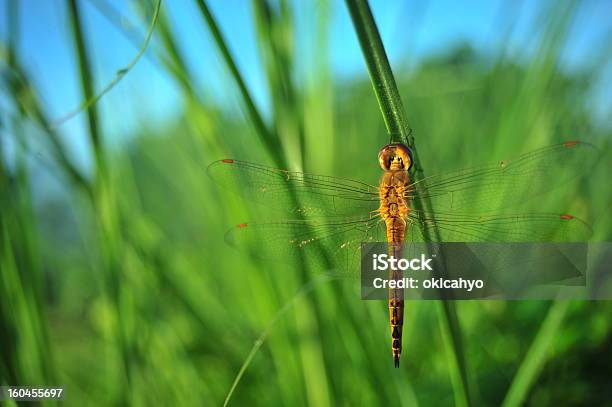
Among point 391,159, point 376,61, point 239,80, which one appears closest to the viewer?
point 376,61

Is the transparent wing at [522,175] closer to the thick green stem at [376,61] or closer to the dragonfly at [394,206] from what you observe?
the dragonfly at [394,206]

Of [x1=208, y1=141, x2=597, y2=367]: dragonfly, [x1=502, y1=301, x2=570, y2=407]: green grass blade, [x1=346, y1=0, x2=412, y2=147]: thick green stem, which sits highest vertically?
[x1=208, y1=141, x2=597, y2=367]: dragonfly

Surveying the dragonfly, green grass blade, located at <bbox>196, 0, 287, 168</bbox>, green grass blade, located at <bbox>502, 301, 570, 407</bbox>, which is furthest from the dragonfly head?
green grass blade, located at <bbox>502, 301, 570, 407</bbox>

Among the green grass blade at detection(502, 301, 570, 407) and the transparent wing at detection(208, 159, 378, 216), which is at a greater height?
the transparent wing at detection(208, 159, 378, 216)

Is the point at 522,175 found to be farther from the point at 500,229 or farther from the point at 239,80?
the point at 239,80

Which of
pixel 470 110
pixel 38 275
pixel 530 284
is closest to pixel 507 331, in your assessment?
pixel 530 284

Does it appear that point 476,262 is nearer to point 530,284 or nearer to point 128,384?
point 530,284

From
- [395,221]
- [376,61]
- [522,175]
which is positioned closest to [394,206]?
[395,221]

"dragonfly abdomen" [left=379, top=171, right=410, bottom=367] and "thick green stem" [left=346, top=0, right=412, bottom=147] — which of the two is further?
"dragonfly abdomen" [left=379, top=171, right=410, bottom=367]

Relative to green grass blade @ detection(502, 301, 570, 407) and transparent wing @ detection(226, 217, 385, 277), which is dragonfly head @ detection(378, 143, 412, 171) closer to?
transparent wing @ detection(226, 217, 385, 277)
